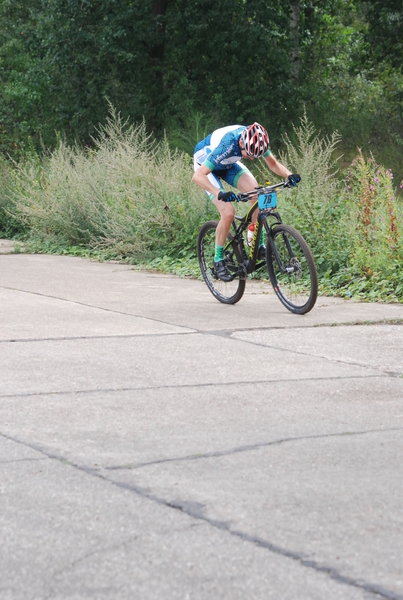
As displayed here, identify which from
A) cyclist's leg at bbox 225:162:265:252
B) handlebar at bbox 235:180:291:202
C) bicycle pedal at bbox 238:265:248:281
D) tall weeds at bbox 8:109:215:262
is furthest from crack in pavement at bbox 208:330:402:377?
tall weeds at bbox 8:109:215:262

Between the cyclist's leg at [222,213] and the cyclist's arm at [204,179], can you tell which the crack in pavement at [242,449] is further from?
the cyclist's leg at [222,213]

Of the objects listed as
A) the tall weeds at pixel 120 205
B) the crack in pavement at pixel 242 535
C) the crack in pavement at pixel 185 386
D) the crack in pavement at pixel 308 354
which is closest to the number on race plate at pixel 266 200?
the crack in pavement at pixel 308 354

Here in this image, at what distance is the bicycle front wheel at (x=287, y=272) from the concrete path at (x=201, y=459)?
1.77 ft

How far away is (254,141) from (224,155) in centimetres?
40

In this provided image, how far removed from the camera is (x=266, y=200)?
28.8 ft

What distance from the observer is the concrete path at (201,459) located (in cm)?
312

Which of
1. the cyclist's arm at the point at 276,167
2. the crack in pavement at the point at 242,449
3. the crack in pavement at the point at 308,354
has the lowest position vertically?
the crack in pavement at the point at 242,449

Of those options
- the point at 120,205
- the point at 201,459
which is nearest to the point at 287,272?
the point at 201,459

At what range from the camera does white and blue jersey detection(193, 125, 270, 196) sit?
8781 mm

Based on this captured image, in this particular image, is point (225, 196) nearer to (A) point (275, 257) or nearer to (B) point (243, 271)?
(A) point (275, 257)

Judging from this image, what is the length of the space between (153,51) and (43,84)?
4.33 meters

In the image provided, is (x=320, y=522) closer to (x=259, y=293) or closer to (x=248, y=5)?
(x=259, y=293)

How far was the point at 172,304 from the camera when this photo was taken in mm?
9438

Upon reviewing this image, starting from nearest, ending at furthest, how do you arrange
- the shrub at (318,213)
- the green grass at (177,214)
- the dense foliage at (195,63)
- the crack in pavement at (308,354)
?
the crack in pavement at (308,354)
the green grass at (177,214)
the shrub at (318,213)
the dense foliage at (195,63)
